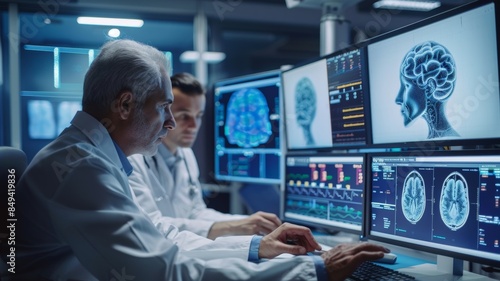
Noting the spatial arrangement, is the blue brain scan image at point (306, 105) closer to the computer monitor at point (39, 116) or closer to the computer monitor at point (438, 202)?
the computer monitor at point (438, 202)

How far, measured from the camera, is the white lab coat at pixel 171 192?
1.98 m

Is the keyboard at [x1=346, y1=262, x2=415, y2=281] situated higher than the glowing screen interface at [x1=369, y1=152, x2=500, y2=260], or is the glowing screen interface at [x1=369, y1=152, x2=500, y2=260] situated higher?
the glowing screen interface at [x1=369, y1=152, x2=500, y2=260]

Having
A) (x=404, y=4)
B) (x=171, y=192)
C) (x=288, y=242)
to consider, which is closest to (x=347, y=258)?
(x=288, y=242)

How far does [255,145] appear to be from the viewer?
2668 mm

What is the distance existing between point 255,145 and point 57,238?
1.59 m

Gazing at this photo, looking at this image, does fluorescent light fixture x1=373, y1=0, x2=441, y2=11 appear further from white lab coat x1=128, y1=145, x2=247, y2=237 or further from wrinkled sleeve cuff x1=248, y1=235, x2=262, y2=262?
wrinkled sleeve cuff x1=248, y1=235, x2=262, y2=262

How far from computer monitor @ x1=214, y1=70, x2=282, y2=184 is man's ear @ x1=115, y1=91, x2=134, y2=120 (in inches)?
51.3

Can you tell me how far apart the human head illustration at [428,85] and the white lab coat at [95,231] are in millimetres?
602

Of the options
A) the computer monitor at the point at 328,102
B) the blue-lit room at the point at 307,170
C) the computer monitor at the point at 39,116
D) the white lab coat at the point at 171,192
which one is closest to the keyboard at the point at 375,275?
the blue-lit room at the point at 307,170

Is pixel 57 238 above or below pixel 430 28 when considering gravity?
below

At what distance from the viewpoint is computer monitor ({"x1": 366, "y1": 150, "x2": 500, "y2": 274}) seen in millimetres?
1168

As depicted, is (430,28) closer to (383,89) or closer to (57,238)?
(383,89)

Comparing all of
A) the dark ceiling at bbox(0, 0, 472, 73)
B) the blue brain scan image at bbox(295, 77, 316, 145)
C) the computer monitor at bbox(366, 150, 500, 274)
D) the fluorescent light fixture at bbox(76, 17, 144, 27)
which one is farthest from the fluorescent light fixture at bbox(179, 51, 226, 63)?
the computer monitor at bbox(366, 150, 500, 274)

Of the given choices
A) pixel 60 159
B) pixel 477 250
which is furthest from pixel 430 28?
pixel 60 159
